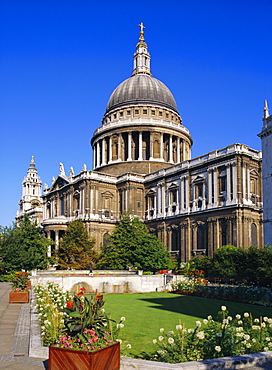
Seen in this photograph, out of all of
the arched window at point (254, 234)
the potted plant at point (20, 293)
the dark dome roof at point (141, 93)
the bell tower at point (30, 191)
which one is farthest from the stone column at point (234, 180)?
the bell tower at point (30, 191)

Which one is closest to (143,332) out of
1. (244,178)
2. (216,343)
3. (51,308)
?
(51,308)

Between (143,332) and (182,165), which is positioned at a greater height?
(182,165)

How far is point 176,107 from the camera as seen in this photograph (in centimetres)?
8875

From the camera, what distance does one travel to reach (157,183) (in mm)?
66188

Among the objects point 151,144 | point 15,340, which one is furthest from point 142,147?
point 15,340

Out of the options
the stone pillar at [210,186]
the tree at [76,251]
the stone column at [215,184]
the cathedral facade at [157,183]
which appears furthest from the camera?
the tree at [76,251]

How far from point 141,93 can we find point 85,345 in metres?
78.9

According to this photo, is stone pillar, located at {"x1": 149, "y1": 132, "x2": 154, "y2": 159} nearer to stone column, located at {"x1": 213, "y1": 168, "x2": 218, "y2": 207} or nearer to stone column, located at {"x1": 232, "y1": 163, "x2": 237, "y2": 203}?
stone column, located at {"x1": 213, "y1": 168, "x2": 218, "y2": 207}

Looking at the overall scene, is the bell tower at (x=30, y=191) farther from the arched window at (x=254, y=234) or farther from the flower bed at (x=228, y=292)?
the flower bed at (x=228, y=292)

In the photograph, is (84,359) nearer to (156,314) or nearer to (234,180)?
(156,314)

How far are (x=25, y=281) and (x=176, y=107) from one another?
2763 inches

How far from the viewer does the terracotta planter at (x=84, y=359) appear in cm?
796

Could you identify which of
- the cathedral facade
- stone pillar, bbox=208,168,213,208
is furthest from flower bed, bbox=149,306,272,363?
stone pillar, bbox=208,168,213,208

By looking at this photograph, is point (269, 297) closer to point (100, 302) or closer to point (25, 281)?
point (25, 281)
